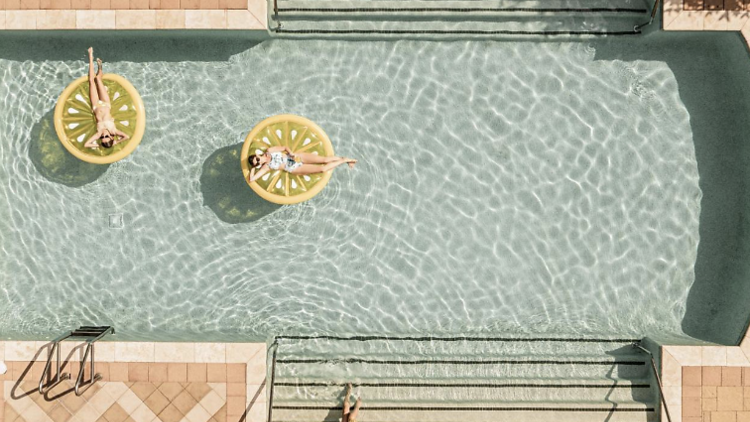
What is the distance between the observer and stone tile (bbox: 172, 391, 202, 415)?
5.57 metres

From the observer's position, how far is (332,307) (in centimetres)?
614

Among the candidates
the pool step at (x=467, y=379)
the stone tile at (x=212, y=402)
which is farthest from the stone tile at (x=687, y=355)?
the stone tile at (x=212, y=402)

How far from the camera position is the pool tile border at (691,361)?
18.2ft

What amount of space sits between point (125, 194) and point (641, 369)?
617 centimetres

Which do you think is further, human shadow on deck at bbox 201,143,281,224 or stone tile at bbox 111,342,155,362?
human shadow on deck at bbox 201,143,281,224

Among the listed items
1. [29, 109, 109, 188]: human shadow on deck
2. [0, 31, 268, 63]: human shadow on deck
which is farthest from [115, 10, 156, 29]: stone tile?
[29, 109, 109, 188]: human shadow on deck

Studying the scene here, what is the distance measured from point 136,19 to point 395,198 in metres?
3.39

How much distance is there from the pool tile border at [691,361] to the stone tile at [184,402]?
5000mm

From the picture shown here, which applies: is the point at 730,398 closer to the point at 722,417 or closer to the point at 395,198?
the point at 722,417

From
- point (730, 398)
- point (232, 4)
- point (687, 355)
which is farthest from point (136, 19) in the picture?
point (730, 398)

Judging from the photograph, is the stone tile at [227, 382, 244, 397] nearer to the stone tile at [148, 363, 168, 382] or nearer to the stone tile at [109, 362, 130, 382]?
the stone tile at [148, 363, 168, 382]

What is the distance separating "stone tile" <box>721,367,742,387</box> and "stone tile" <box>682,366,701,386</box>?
25 centimetres

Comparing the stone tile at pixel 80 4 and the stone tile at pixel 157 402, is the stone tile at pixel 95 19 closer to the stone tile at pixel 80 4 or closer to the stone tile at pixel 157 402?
the stone tile at pixel 80 4

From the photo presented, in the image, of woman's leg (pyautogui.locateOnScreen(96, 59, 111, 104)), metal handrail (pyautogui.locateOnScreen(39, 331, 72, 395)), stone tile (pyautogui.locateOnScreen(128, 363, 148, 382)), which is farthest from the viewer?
stone tile (pyautogui.locateOnScreen(128, 363, 148, 382))
